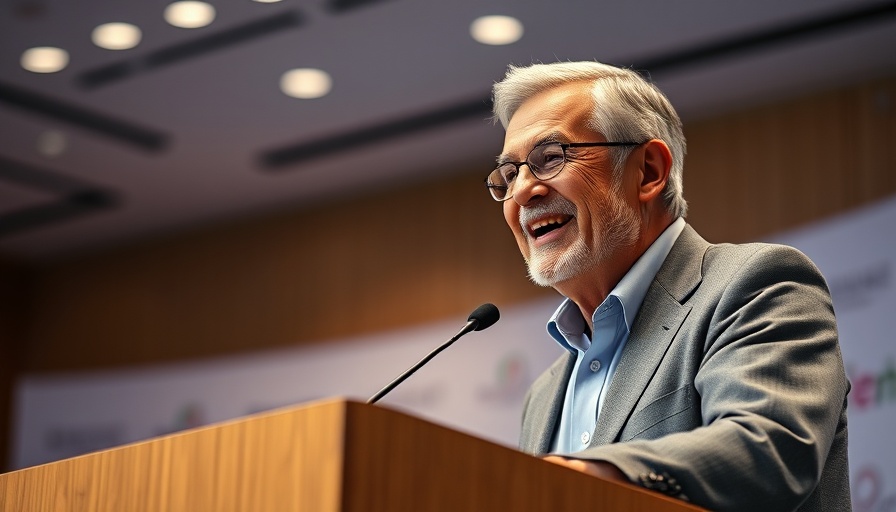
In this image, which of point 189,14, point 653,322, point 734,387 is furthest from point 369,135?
point 734,387

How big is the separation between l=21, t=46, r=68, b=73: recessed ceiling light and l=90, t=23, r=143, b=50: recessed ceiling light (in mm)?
288

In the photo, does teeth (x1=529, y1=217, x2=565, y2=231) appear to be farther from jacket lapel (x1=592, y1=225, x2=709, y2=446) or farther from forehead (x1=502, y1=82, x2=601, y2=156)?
jacket lapel (x1=592, y1=225, x2=709, y2=446)

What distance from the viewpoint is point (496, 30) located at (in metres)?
6.22

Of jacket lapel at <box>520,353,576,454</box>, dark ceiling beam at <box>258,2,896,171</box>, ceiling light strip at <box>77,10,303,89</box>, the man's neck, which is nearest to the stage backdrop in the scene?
dark ceiling beam at <box>258,2,896,171</box>

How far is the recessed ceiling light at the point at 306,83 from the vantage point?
22.4 ft

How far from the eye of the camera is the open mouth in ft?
8.06

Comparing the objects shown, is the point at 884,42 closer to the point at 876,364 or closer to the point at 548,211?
the point at 876,364

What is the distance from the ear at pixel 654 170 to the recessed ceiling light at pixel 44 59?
487cm

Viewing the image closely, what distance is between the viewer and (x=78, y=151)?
7961 mm

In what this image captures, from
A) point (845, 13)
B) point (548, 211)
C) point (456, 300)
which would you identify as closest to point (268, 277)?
point (456, 300)

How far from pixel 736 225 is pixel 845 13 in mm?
1372

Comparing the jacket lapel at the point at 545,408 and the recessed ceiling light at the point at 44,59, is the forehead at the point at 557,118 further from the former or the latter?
the recessed ceiling light at the point at 44,59

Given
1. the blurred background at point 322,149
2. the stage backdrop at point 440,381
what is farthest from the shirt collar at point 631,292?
the blurred background at point 322,149

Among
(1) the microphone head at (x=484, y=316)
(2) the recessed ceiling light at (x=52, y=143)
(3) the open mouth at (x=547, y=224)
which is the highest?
(2) the recessed ceiling light at (x=52, y=143)
